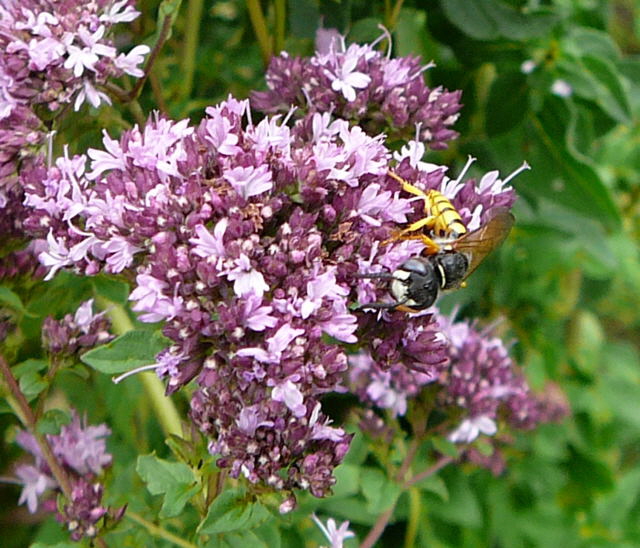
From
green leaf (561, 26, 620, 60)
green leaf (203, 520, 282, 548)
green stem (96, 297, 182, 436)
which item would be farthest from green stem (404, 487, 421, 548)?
green leaf (561, 26, 620, 60)

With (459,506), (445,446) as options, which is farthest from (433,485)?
(459,506)

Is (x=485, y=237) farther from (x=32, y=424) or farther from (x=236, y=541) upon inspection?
(x=32, y=424)

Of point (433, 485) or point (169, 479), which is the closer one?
point (169, 479)

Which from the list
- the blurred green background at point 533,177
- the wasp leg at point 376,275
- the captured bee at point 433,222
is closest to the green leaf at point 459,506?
the blurred green background at point 533,177

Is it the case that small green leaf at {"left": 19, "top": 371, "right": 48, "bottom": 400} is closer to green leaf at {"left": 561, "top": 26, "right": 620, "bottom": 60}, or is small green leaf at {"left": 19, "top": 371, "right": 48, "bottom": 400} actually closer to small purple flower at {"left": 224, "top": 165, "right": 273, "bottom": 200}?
small purple flower at {"left": 224, "top": 165, "right": 273, "bottom": 200}

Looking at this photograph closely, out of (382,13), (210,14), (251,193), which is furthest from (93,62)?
(210,14)

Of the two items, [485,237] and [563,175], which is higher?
[485,237]
